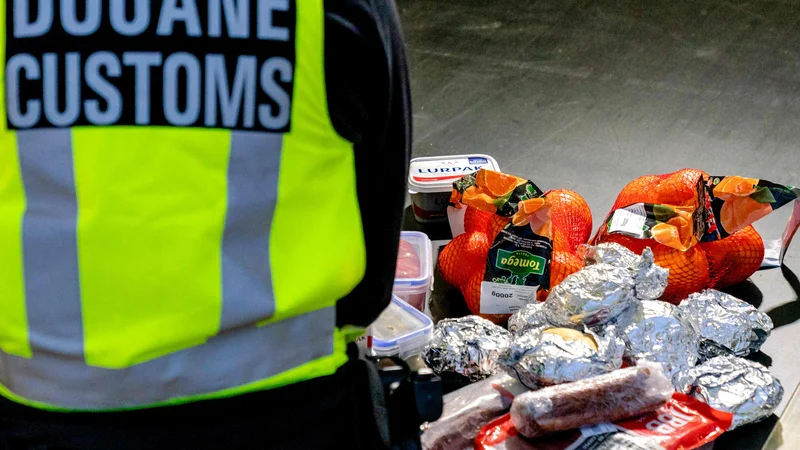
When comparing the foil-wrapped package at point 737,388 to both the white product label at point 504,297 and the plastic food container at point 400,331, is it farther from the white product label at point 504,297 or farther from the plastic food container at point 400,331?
the plastic food container at point 400,331

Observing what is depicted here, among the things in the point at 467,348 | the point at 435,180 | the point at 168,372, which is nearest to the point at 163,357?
the point at 168,372

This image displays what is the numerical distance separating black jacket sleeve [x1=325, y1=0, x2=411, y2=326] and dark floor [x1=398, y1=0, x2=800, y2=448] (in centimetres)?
131

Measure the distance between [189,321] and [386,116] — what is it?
33 centimetres

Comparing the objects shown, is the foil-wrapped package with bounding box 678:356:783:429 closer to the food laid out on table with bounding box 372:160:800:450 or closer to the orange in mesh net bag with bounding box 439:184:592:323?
the food laid out on table with bounding box 372:160:800:450

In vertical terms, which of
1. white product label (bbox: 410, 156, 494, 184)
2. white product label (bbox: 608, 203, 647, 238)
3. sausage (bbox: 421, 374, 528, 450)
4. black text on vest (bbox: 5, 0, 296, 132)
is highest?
black text on vest (bbox: 5, 0, 296, 132)

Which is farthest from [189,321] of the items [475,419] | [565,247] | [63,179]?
[565,247]

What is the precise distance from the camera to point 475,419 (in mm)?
1722

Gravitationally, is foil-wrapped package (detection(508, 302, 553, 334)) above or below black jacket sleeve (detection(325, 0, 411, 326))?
below

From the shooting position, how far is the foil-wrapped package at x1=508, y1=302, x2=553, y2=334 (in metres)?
1.87

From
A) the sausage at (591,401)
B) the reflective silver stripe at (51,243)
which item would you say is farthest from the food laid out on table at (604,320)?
the reflective silver stripe at (51,243)

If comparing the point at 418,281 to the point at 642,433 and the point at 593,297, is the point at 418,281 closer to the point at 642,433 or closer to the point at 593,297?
the point at 593,297

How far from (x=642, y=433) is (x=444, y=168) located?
107 centimetres

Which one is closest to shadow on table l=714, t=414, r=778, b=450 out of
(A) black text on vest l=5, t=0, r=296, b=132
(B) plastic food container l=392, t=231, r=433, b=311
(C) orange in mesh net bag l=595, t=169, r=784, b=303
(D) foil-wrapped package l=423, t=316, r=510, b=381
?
(C) orange in mesh net bag l=595, t=169, r=784, b=303

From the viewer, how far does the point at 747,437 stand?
Answer: 71.8 inches
